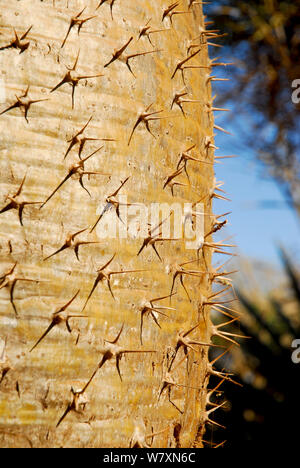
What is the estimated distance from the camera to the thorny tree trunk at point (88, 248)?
87 cm

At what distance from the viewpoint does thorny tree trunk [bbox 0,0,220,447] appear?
2.86ft

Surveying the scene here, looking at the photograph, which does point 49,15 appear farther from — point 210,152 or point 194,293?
point 194,293

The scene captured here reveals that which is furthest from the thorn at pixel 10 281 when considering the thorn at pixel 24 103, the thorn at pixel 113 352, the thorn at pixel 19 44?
the thorn at pixel 19 44

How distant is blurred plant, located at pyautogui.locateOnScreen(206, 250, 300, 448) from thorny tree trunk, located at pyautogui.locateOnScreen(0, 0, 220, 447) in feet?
6.71

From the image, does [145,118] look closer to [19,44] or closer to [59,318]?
[19,44]

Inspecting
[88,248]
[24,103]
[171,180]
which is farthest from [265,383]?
[24,103]

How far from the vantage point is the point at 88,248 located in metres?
0.93

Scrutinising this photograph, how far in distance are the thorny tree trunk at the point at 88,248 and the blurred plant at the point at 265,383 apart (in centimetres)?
204

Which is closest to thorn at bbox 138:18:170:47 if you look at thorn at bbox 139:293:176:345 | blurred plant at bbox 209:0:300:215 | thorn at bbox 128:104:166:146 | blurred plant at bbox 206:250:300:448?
thorn at bbox 128:104:166:146

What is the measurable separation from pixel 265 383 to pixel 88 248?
3.05m

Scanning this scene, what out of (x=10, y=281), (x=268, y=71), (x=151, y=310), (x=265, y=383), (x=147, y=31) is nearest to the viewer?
(x=10, y=281)

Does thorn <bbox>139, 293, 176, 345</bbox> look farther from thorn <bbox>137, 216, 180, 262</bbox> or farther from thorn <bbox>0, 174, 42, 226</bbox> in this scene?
thorn <bbox>0, 174, 42, 226</bbox>

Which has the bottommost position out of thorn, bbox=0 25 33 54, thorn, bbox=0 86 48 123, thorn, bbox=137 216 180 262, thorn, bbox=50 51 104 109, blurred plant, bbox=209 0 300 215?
thorn, bbox=137 216 180 262

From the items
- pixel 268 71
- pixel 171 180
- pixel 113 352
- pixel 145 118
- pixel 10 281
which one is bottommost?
pixel 113 352
